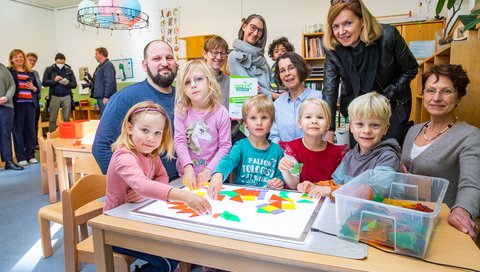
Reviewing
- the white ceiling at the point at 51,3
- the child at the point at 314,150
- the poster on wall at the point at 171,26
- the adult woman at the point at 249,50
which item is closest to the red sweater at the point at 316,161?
the child at the point at 314,150

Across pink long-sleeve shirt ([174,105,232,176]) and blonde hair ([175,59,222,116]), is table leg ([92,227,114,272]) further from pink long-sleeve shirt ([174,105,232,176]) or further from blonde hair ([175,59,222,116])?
blonde hair ([175,59,222,116])

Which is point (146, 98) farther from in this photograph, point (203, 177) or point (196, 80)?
point (203, 177)

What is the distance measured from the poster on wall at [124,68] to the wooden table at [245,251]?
6.29 m

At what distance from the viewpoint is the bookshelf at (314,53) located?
4719 millimetres

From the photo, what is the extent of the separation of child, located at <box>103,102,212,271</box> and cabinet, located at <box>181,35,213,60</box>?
4499 millimetres

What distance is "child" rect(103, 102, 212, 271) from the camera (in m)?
1.17

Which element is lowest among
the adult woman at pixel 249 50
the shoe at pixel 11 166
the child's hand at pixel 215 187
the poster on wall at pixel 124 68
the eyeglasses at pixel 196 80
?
the shoe at pixel 11 166

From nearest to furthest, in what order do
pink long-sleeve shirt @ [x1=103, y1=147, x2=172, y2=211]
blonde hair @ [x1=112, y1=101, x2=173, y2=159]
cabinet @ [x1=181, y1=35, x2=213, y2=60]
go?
1. pink long-sleeve shirt @ [x1=103, y1=147, x2=172, y2=211]
2. blonde hair @ [x1=112, y1=101, x2=173, y2=159]
3. cabinet @ [x1=181, y1=35, x2=213, y2=60]

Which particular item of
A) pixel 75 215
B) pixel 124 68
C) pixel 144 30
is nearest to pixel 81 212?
pixel 75 215

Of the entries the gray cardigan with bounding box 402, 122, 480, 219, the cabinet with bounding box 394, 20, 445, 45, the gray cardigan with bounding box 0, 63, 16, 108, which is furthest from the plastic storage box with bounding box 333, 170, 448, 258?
the gray cardigan with bounding box 0, 63, 16, 108

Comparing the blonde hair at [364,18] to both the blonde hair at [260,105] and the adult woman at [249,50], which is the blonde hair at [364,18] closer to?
the blonde hair at [260,105]

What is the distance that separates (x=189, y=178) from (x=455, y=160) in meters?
1.13

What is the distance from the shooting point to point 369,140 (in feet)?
4.46

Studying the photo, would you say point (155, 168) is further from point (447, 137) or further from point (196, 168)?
point (447, 137)
